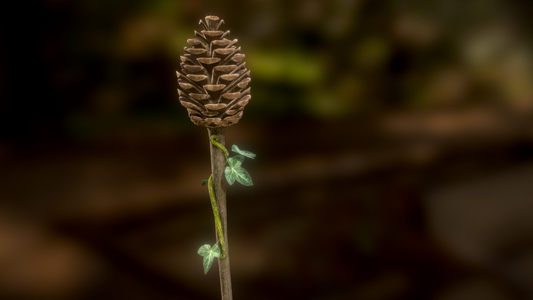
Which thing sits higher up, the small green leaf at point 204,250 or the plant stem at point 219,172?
the plant stem at point 219,172

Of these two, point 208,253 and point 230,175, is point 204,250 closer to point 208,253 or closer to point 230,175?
point 208,253

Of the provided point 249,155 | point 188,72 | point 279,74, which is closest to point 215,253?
point 249,155

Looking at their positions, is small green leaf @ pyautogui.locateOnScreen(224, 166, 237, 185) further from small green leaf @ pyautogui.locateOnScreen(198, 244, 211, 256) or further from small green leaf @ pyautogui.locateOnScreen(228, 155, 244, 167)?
small green leaf @ pyautogui.locateOnScreen(198, 244, 211, 256)

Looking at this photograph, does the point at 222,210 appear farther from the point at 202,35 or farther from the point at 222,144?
the point at 202,35

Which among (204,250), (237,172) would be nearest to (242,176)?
(237,172)

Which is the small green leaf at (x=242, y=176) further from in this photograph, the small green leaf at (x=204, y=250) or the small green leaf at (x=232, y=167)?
the small green leaf at (x=204, y=250)

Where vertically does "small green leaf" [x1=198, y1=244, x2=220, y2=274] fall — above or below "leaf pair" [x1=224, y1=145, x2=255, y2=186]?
Answer: below

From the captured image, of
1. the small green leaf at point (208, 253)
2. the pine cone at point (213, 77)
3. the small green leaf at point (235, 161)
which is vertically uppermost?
the pine cone at point (213, 77)

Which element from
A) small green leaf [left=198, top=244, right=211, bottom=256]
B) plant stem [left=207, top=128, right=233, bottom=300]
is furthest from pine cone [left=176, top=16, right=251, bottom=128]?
small green leaf [left=198, top=244, right=211, bottom=256]

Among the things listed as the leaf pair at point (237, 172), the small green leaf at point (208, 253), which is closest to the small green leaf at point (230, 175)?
the leaf pair at point (237, 172)
